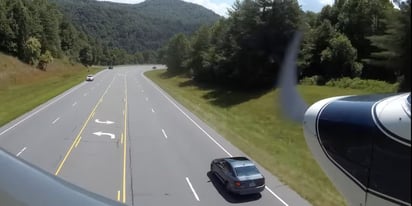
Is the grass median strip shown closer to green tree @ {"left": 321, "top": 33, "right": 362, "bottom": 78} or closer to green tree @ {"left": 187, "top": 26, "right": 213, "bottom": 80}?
green tree @ {"left": 321, "top": 33, "right": 362, "bottom": 78}

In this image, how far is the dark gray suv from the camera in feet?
54.7

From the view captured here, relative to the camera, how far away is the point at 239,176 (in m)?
17.1

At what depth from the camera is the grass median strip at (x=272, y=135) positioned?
18703 millimetres

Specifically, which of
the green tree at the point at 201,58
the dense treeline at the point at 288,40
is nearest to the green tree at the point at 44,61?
the green tree at the point at 201,58

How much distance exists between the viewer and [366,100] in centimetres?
473

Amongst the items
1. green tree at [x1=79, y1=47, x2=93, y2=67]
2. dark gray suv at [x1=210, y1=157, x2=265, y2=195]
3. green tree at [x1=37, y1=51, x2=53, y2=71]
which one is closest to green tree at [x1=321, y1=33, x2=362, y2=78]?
dark gray suv at [x1=210, y1=157, x2=265, y2=195]

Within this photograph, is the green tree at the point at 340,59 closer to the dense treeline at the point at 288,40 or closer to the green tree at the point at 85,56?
the dense treeline at the point at 288,40

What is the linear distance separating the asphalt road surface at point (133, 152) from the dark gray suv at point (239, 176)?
30 cm

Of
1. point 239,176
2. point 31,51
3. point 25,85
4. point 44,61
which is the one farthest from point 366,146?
point 44,61

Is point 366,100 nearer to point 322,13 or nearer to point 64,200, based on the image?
point 64,200

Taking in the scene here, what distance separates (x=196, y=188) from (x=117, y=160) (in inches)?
210

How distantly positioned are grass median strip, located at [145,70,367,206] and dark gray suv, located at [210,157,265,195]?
1635 millimetres

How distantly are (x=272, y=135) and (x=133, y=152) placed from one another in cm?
1140

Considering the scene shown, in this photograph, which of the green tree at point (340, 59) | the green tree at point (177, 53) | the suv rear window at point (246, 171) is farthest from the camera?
the green tree at point (177, 53)
